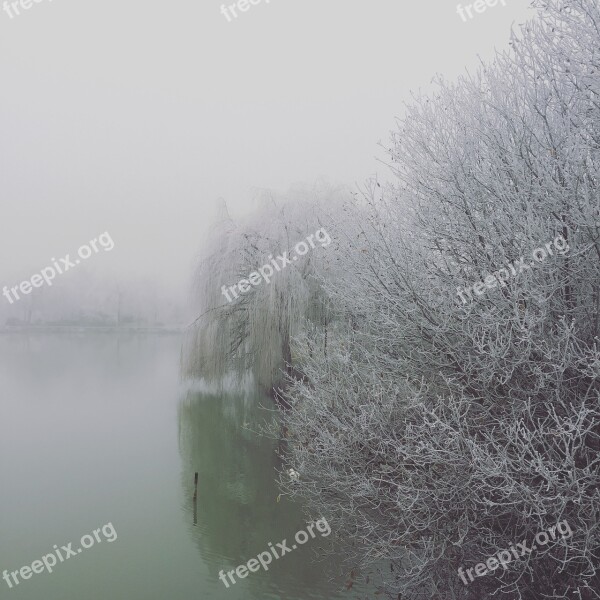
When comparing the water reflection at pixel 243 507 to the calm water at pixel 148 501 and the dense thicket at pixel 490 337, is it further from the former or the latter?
the dense thicket at pixel 490 337

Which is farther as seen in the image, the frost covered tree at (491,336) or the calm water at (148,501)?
the calm water at (148,501)

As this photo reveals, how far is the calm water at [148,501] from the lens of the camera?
6.26 meters

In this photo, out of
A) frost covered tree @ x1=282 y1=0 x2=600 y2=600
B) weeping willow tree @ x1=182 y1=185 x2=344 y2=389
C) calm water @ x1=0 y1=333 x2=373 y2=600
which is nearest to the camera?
frost covered tree @ x1=282 y1=0 x2=600 y2=600

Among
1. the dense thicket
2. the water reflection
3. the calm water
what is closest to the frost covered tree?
the dense thicket

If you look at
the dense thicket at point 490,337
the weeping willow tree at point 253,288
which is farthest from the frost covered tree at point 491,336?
the weeping willow tree at point 253,288

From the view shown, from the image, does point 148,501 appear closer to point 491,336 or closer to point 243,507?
point 243,507

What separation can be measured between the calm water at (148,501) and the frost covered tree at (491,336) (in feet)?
6.35

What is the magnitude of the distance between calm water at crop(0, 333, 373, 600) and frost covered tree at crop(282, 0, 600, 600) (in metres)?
1.94

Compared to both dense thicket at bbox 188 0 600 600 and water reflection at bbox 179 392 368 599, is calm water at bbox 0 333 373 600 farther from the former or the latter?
dense thicket at bbox 188 0 600 600

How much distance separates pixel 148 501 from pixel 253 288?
15.3 feet

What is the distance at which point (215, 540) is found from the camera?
735 centimetres

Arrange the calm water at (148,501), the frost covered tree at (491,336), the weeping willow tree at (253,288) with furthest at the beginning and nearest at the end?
the weeping willow tree at (253,288) < the calm water at (148,501) < the frost covered tree at (491,336)

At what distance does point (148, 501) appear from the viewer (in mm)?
8852

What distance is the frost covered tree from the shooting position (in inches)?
159
